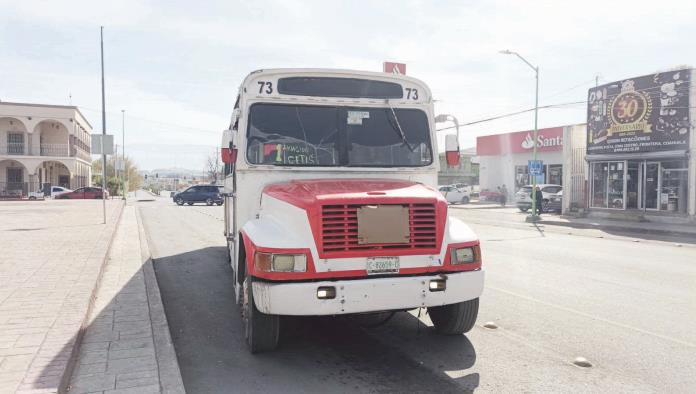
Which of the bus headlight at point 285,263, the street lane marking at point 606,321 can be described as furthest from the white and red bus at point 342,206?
the street lane marking at point 606,321

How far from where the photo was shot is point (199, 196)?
40469 millimetres

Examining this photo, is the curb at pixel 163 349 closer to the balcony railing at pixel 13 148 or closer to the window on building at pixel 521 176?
the window on building at pixel 521 176

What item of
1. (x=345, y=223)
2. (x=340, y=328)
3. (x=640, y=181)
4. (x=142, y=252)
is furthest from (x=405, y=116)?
(x=640, y=181)

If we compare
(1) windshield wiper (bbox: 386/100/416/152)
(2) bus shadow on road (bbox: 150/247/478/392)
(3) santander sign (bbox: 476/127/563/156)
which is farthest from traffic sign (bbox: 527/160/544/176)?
(1) windshield wiper (bbox: 386/100/416/152)

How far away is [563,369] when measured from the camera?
4469 millimetres

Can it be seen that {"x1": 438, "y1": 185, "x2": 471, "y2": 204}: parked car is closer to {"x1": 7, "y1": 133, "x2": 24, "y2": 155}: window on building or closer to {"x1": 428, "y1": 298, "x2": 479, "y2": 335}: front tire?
{"x1": 428, "y1": 298, "x2": 479, "y2": 335}: front tire

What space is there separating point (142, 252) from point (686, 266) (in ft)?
37.3

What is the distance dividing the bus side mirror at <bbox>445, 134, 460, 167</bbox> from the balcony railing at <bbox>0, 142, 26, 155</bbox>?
54.2 metres

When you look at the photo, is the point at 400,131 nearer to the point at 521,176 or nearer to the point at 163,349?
the point at 163,349

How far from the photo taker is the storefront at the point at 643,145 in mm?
21438

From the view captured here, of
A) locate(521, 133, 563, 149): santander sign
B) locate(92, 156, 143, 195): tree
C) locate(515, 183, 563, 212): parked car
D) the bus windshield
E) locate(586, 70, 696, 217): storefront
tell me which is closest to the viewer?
the bus windshield

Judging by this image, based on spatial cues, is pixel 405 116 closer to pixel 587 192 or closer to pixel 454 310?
pixel 454 310

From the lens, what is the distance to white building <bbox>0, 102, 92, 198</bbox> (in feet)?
161

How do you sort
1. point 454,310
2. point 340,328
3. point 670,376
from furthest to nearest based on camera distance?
1. point 340,328
2. point 454,310
3. point 670,376
